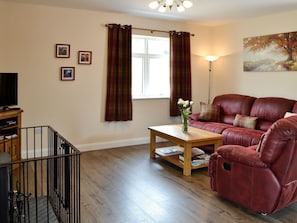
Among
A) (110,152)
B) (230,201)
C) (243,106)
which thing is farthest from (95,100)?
(230,201)

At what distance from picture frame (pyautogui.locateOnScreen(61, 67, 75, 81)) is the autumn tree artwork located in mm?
3383

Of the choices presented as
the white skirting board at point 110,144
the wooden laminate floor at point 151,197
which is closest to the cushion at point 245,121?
the wooden laminate floor at point 151,197

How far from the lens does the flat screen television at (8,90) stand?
435cm

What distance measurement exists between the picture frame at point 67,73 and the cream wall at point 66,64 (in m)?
0.07

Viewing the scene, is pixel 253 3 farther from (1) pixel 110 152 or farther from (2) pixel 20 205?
(2) pixel 20 205

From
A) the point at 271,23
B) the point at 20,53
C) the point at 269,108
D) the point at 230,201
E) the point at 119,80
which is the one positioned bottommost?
the point at 230,201

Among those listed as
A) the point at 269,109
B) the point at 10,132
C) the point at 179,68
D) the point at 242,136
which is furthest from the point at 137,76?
the point at 10,132

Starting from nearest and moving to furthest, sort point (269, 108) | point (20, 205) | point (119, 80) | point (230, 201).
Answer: point (20, 205) < point (230, 201) < point (269, 108) < point (119, 80)

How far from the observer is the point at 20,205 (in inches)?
103

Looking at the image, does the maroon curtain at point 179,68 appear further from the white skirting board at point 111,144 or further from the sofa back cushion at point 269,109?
the sofa back cushion at point 269,109

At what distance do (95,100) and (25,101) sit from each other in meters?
1.21

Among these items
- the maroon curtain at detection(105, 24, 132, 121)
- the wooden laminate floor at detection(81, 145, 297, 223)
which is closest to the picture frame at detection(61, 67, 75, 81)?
the maroon curtain at detection(105, 24, 132, 121)

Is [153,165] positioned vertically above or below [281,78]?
below

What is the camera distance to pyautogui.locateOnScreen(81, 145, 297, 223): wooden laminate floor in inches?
117
